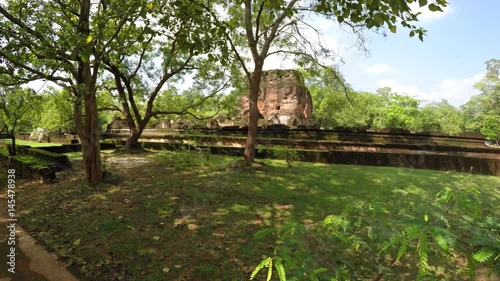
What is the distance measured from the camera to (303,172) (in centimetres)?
874

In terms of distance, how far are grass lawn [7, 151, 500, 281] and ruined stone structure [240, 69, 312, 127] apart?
14.0 metres

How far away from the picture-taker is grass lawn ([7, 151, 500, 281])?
11.1 ft

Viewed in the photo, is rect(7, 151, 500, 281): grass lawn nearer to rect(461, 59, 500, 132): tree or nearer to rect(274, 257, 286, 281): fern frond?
rect(274, 257, 286, 281): fern frond

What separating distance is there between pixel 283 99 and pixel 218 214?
19.0m

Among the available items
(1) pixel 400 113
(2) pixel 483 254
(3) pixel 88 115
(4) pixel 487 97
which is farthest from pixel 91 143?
(4) pixel 487 97

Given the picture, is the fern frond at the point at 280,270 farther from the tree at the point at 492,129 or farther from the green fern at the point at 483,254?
the tree at the point at 492,129

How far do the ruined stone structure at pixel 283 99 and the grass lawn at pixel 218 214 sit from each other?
1397cm

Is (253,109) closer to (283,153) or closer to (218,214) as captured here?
(283,153)

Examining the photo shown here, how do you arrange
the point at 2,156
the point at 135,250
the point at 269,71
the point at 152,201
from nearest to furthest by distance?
the point at 135,250
the point at 152,201
the point at 2,156
the point at 269,71

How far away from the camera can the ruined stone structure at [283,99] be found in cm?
2316

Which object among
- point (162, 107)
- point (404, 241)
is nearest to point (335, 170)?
point (404, 241)

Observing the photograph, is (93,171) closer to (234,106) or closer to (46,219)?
(46,219)

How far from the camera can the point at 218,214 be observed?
530cm

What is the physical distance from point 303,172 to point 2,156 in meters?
10.3
